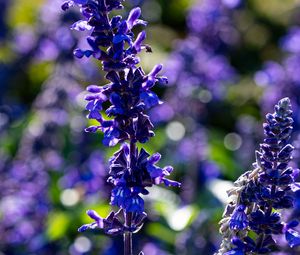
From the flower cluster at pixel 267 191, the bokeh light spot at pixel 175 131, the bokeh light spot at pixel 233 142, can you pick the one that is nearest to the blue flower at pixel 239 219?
the flower cluster at pixel 267 191

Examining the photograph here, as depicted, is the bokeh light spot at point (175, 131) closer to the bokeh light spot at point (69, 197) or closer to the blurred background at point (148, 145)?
the blurred background at point (148, 145)

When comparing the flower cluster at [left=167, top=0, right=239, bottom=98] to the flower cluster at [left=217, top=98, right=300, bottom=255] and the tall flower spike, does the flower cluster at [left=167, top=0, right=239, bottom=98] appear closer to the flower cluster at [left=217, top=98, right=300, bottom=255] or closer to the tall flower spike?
the tall flower spike

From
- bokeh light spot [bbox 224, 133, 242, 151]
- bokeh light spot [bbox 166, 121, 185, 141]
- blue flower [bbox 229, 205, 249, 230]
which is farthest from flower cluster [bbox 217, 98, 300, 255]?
bokeh light spot [bbox 224, 133, 242, 151]

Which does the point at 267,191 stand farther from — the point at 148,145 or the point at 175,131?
the point at 175,131

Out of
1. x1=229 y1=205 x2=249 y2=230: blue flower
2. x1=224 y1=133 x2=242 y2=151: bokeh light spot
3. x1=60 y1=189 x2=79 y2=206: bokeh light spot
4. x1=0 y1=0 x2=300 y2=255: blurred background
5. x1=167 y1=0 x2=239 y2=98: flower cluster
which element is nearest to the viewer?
x1=229 y1=205 x2=249 y2=230: blue flower

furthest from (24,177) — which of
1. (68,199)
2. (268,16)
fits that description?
(268,16)

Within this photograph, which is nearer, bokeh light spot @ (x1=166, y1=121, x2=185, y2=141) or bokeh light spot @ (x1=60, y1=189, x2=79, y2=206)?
bokeh light spot @ (x1=60, y1=189, x2=79, y2=206)

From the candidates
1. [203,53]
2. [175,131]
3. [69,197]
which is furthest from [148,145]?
[69,197]
